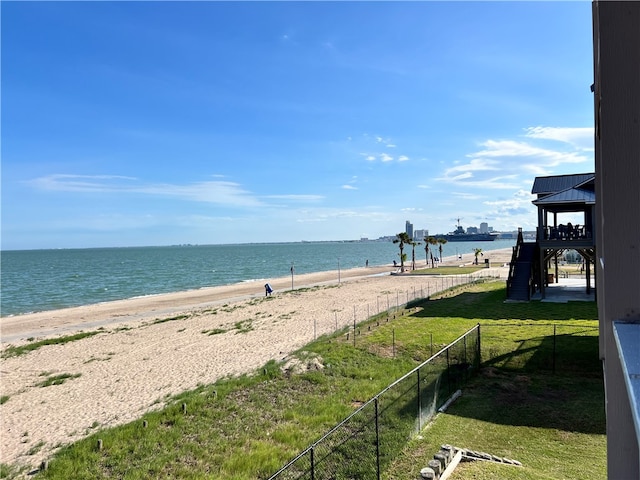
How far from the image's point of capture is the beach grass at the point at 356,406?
9188 mm

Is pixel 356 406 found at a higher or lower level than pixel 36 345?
higher

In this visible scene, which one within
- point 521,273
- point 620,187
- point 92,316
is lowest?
point 92,316

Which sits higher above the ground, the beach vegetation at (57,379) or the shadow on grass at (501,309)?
the shadow on grass at (501,309)

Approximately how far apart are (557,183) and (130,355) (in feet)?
95.1

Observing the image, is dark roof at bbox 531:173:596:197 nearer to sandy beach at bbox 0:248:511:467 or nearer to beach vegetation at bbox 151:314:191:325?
sandy beach at bbox 0:248:511:467

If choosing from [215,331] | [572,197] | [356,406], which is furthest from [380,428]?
[572,197]

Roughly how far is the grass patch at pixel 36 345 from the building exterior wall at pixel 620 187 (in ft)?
89.2

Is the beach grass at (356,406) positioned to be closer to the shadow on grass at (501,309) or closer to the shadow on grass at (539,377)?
the shadow on grass at (539,377)

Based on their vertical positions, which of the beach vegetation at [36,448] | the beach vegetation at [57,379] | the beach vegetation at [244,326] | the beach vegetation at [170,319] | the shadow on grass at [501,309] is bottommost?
the beach vegetation at [170,319]

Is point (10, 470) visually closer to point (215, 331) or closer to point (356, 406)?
point (356, 406)

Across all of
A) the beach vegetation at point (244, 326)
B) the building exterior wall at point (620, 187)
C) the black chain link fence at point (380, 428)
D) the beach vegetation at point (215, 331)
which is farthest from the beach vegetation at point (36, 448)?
the beach vegetation at point (244, 326)

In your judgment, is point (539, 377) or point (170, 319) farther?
point (170, 319)

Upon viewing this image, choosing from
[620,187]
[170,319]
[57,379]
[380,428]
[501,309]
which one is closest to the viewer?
[620,187]

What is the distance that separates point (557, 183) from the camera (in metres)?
29.5
